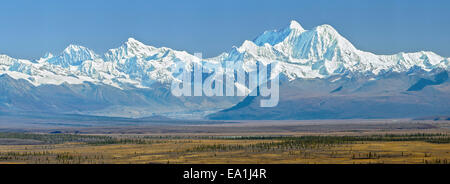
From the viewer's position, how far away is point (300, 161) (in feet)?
397

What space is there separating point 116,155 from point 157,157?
10.2m
